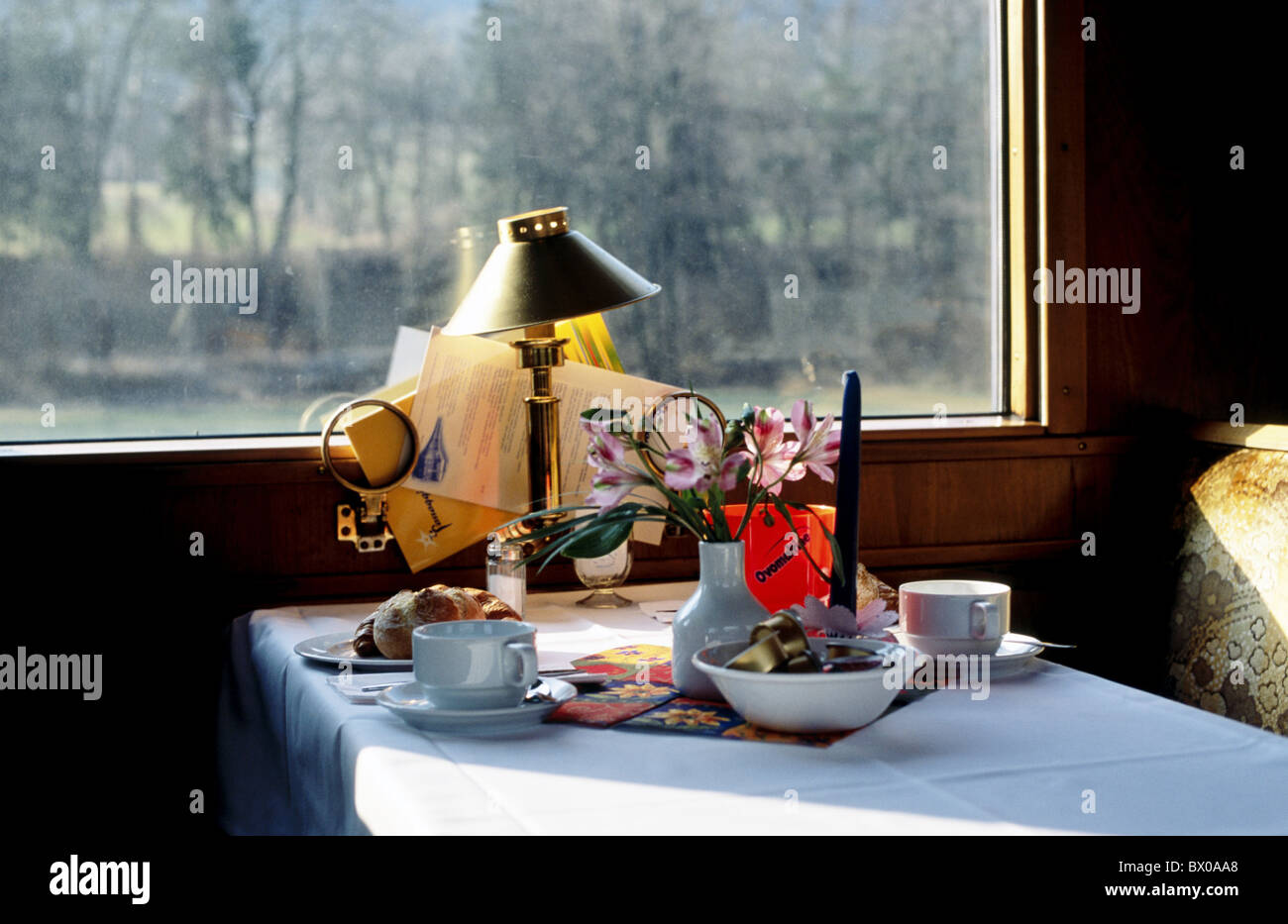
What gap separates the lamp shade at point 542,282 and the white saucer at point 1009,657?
2.13 feet

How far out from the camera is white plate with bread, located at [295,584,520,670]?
1.28 m

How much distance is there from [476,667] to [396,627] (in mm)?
283

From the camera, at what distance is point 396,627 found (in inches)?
50.7

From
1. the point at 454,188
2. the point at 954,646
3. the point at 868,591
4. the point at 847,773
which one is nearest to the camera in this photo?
the point at 847,773

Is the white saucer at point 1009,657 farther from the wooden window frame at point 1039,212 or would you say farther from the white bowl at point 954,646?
the wooden window frame at point 1039,212

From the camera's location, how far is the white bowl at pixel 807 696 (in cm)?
96

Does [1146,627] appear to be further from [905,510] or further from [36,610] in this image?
[36,610]

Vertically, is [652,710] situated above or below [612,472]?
below

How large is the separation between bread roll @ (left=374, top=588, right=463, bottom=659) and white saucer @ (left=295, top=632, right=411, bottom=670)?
0.04 ft

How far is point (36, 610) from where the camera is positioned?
1.76m

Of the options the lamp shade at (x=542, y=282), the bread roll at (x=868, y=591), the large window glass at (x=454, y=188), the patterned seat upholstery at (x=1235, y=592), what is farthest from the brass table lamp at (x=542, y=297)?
the patterned seat upholstery at (x=1235, y=592)

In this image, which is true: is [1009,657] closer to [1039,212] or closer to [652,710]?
[652,710]

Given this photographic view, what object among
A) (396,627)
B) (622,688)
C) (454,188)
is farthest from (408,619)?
(454,188)
